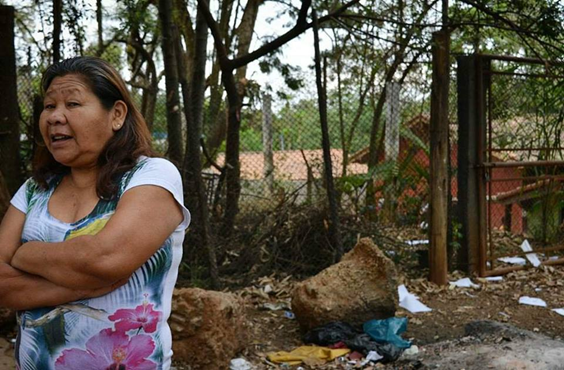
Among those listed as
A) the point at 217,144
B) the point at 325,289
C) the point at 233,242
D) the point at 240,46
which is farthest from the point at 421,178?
the point at 240,46

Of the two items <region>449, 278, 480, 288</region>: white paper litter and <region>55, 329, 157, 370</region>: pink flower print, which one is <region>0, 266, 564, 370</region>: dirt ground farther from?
<region>55, 329, 157, 370</region>: pink flower print

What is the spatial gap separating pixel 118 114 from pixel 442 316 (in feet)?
16.1

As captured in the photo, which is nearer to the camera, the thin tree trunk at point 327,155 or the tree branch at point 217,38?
the thin tree trunk at point 327,155

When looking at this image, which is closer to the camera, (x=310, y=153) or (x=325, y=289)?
(x=325, y=289)

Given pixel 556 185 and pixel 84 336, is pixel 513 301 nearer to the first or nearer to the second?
pixel 556 185

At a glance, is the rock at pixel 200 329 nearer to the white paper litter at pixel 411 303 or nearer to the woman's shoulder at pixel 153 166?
the white paper litter at pixel 411 303

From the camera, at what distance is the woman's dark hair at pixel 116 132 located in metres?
2.14

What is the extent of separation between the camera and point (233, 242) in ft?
24.7

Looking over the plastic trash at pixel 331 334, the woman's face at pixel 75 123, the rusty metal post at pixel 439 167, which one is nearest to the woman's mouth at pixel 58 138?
the woman's face at pixel 75 123

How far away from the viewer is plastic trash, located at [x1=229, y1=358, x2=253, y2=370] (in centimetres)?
509

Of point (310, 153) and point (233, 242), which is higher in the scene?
point (310, 153)

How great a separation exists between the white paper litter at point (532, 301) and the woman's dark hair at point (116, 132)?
18.4 ft

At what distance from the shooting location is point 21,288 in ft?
6.93

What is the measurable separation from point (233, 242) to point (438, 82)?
2.65 meters
